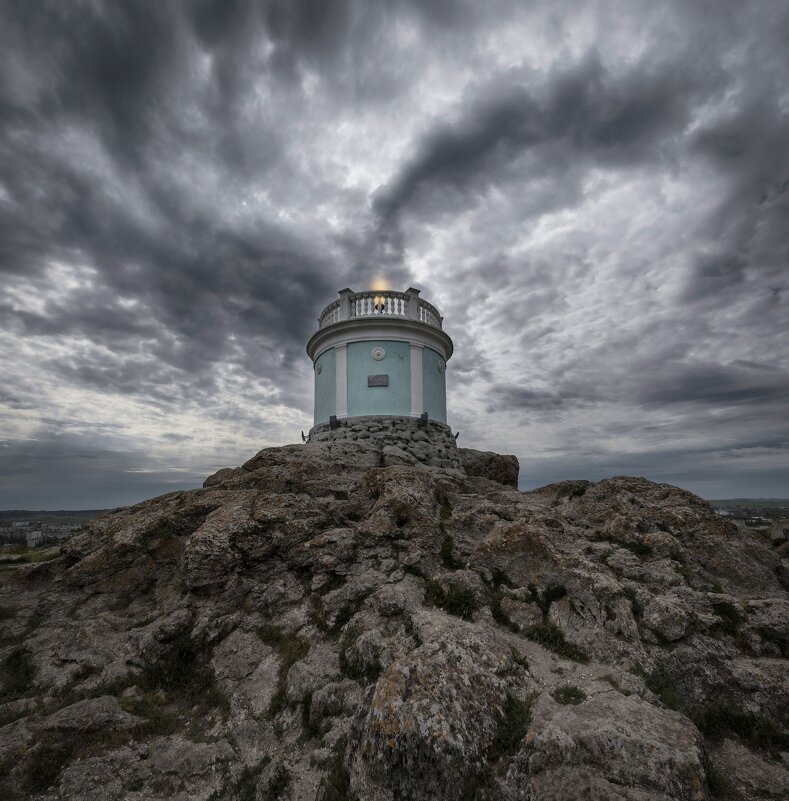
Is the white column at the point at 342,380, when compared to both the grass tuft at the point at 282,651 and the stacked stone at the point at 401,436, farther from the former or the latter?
the grass tuft at the point at 282,651

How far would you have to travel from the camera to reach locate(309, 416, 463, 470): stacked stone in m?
20.4

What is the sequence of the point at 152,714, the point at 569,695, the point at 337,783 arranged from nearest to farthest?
the point at 337,783
the point at 569,695
the point at 152,714

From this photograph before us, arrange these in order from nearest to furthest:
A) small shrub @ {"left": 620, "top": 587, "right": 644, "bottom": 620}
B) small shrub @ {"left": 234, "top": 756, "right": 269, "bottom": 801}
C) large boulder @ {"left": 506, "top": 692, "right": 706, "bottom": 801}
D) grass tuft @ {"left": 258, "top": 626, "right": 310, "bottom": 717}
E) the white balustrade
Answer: large boulder @ {"left": 506, "top": 692, "right": 706, "bottom": 801} < small shrub @ {"left": 234, "top": 756, "right": 269, "bottom": 801} < grass tuft @ {"left": 258, "top": 626, "right": 310, "bottom": 717} < small shrub @ {"left": 620, "top": 587, "right": 644, "bottom": 620} < the white balustrade

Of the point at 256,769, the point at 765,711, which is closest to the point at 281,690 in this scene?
the point at 256,769

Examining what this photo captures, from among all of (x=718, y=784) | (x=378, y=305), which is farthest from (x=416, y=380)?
(x=718, y=784)

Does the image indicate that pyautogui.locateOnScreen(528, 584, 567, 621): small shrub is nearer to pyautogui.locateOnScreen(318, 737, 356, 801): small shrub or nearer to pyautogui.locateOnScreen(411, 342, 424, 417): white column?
pyautogui.locateOnScreen(318, 737, 356, 801): small shrub

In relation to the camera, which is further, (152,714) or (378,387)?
(378,387)

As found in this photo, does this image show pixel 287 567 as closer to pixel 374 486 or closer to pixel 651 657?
pixel 374 486

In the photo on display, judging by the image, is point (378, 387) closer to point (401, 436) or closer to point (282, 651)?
point (401, 436)

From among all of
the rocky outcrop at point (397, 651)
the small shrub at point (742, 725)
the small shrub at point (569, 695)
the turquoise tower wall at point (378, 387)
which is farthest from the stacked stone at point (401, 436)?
the small shrub at point (742, 725)

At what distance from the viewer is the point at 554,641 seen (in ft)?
25.6

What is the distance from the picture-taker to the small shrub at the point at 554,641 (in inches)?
293

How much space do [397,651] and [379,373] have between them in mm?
16139

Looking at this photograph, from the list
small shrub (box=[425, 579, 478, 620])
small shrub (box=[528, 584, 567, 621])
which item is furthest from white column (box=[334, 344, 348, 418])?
small shrub (box=[528, 584, 567, 621])
